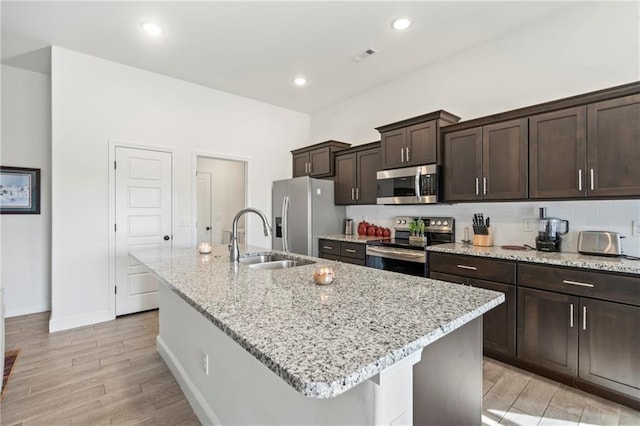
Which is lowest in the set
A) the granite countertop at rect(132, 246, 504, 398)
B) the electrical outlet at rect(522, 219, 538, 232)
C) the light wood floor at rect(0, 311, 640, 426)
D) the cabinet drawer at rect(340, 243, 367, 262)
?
the light wood floor at rect(0, 311, 640, 426)

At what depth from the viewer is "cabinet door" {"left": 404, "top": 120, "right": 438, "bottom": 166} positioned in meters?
3.20

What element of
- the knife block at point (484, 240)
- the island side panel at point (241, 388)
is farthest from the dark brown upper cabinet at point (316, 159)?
the island side panel at point (241, 388)

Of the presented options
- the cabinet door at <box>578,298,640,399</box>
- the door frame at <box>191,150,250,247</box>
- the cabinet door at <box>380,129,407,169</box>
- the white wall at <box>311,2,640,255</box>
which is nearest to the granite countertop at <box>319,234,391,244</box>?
the white wall at <box>311,2,640,255</box>

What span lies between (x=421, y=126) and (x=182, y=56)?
2789mm

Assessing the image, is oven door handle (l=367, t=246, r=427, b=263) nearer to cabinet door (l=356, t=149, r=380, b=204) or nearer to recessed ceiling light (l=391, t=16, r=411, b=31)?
cabinet door (l=356, t=149, r=380, b=204)

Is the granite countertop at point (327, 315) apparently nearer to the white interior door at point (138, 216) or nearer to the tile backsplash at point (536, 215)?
the tile backsplash at point (536, 215)

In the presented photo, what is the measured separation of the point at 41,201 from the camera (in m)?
3.83

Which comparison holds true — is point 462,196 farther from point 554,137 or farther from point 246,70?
point 246,70

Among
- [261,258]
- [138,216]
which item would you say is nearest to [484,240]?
[261,258]

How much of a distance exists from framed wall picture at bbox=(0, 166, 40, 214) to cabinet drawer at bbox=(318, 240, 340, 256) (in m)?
3.60

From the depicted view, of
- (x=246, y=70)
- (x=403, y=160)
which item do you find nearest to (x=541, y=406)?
(x=403, y=160)

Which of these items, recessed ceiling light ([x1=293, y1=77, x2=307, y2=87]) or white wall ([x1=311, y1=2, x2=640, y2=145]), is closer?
white wall ([x1=311, y1=2, x2=640, y2=145])

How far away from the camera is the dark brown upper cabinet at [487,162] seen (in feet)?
8.57

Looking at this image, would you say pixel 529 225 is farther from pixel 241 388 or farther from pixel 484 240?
pixel 241 388
